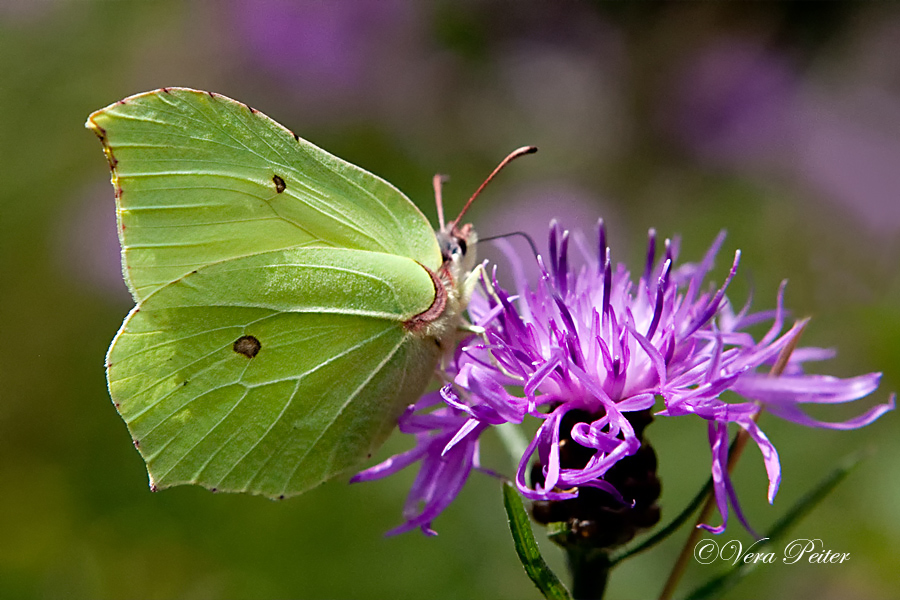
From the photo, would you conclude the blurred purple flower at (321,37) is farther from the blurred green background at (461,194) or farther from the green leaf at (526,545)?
the green leaf at (526,545)

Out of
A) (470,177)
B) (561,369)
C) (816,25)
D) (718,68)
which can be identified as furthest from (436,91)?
(561,369)

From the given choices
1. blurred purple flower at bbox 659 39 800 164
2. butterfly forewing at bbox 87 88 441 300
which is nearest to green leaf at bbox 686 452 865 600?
butterfly forewing at bbox 87 88 441 300

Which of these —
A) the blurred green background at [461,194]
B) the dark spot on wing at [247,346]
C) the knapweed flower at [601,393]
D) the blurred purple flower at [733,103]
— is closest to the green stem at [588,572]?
the knapweed flower at [601,393]

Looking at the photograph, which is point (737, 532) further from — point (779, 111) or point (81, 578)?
point (779, 111)

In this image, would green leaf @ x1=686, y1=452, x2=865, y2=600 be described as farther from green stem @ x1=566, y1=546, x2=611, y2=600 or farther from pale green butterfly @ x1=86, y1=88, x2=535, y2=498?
pale green butterfly @ x1=86, y1=88, x2=535, y2=498

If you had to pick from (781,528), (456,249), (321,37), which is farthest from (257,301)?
(321,37)

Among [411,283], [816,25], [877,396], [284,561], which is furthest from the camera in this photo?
[816,25]
